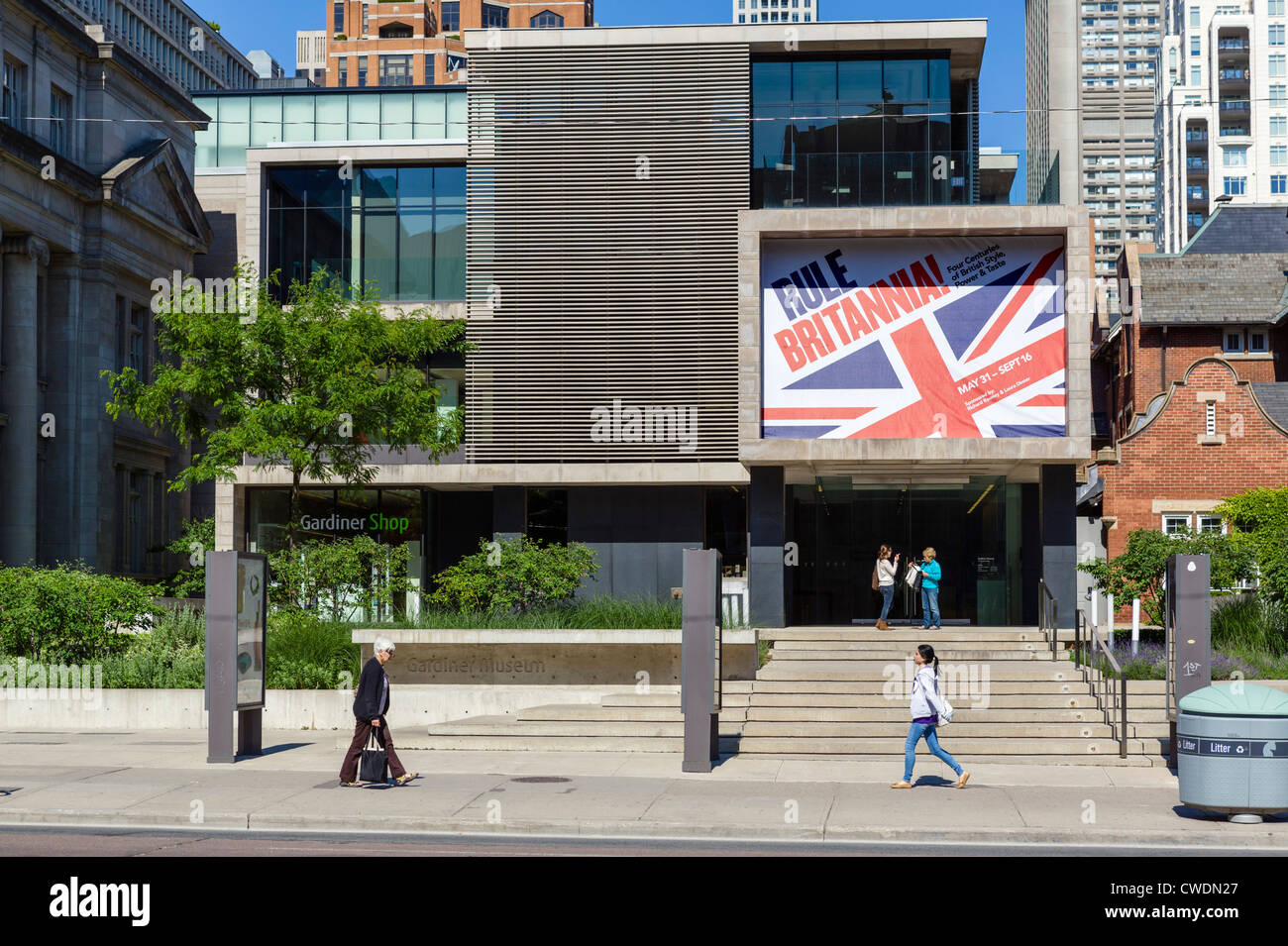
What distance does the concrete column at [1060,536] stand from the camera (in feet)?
81.8

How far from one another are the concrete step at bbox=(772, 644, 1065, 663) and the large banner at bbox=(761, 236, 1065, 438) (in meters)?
4.13

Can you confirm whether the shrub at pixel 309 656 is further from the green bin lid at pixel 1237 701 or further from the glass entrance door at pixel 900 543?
the green bin lid at pixel 1237 701

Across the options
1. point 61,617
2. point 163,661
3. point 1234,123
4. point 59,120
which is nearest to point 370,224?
point 61,617

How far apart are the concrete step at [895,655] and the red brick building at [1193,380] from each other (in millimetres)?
18290

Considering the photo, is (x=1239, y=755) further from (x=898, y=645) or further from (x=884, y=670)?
(x=898, y=645)

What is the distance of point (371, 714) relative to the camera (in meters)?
16.3

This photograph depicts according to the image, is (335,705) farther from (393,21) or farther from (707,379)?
(393,21)

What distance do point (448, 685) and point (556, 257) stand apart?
1299 centimetres

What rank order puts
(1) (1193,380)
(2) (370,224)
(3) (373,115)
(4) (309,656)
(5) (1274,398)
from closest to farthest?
1. (4) (309,656)
2. (2) (370,224)
3. (1) (1193,380)
4. (5) (1274,398)
5. (3) (373,115)

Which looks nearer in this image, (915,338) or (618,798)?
(618,798)

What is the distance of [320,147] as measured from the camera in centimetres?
3628

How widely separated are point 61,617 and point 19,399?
26575 mm

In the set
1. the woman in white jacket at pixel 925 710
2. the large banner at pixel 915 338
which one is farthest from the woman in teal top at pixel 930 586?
the woman in white jacket at pixel 925 710

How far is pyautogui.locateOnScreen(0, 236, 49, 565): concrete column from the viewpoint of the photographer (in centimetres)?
4734
